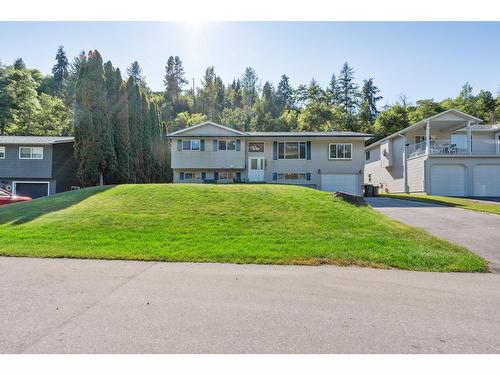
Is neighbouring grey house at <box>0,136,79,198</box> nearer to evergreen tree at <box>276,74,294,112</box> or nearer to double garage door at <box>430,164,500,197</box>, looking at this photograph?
double garage door at <box>430,164,500,197</box>

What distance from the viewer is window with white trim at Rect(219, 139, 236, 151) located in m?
26.8

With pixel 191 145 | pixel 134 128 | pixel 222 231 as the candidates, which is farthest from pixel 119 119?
pixel 222 231

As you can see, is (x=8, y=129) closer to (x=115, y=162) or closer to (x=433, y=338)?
A: (x=115, y=162)

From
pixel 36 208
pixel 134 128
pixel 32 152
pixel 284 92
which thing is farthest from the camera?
pixel 284 92

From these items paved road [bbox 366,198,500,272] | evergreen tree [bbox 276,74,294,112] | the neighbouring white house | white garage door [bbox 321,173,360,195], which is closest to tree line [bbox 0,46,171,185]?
white garage door [bbox 321,173,360,195]

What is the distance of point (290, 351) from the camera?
2967mm

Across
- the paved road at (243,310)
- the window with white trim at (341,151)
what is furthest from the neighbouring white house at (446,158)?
the paved road at (243,310)

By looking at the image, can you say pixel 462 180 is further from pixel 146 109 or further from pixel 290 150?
pixel 146 109

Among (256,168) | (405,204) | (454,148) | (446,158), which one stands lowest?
(405,204)

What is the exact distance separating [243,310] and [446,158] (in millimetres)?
28264

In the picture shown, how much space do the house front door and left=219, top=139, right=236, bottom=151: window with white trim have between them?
182 centimetres

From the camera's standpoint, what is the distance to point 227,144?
88.0 ft


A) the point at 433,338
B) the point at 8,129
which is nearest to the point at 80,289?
the point at 433,338

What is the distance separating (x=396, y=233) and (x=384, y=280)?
3.79 metres
